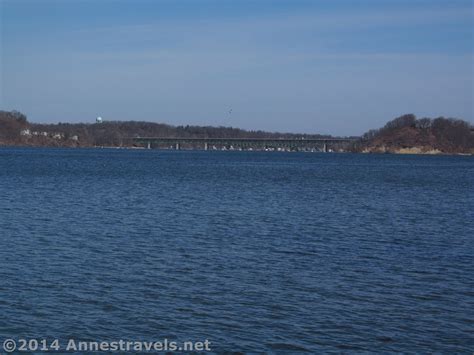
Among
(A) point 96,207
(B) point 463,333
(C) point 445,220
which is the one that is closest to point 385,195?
(C) point 445,220

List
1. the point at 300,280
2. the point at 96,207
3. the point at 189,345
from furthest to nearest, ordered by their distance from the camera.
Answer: the point at 96,207
the point at 300,280
the point at 189,345

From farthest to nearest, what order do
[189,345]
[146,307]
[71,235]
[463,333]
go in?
1. [71,235]
2. [146,307]
3. [463,333]
4. [189,345]

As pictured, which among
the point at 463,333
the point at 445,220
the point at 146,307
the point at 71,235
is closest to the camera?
the point at 463,333

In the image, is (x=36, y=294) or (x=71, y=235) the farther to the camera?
(x=71, y=235)

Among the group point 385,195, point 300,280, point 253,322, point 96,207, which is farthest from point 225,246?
point 385,195

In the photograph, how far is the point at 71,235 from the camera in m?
32.1

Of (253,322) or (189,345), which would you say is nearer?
(189,345)

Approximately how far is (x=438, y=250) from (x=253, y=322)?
14439mm

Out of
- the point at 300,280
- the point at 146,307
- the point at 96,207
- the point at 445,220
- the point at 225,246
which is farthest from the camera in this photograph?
the point at 96,207

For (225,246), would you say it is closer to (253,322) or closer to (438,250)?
(438,250)

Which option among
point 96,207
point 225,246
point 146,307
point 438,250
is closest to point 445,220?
point 438,250

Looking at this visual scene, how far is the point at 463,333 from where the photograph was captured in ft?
60.5

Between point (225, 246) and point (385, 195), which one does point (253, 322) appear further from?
point (385, 195)

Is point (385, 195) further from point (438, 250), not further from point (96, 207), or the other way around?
point (438, 250)
